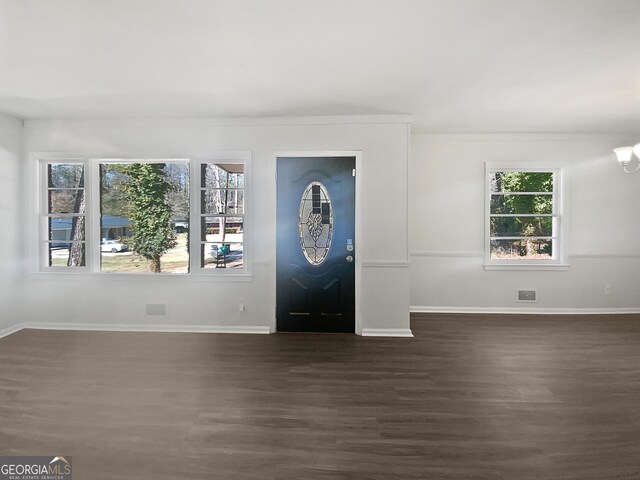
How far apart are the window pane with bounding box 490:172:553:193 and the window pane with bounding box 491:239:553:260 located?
2.55 ft

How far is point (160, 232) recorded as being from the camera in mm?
4812

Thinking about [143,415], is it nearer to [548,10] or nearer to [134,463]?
[134,463]

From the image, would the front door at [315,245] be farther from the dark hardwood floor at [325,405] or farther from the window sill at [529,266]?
the window sill at [529,266]

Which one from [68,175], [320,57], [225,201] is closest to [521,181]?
[320,57]

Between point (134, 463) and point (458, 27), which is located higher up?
point (458, 27)

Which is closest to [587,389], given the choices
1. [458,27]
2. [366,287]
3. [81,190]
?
[366,287]

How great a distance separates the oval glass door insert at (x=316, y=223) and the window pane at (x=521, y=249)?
270cm

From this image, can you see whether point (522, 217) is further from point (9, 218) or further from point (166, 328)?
point (9, 218)

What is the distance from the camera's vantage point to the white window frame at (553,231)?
5.31 metres

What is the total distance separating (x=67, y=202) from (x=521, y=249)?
20.9 feet

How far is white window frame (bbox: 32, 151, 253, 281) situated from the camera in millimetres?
4492

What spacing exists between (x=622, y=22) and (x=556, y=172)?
3535 millimetres

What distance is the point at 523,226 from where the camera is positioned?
17.8ft

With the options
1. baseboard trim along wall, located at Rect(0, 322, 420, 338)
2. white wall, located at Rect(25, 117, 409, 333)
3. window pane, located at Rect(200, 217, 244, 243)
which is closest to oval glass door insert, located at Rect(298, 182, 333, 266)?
white wall, located at Rect(25, 117, 409, 333)
